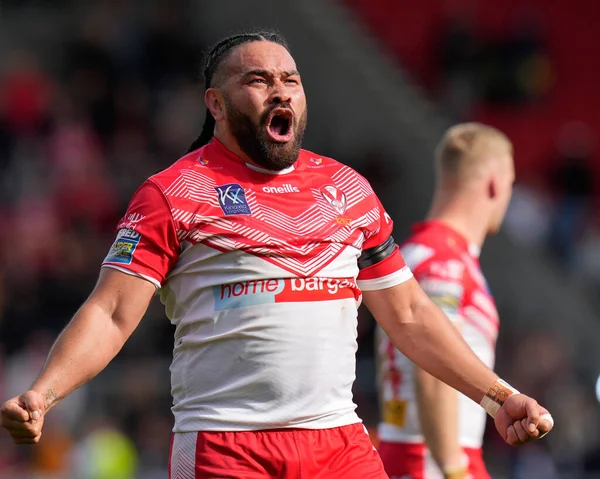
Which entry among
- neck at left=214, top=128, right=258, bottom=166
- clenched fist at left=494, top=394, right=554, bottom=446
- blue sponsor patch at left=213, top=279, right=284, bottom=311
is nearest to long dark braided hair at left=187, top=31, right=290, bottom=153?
neck at left=214, top=128, right=258, bottom=166

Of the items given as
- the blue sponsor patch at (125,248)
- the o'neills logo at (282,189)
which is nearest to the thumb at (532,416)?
the o'neills logo at (282,189)

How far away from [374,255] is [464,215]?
153 centimetres

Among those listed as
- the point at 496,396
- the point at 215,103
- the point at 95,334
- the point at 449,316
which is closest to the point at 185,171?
the point at 215,103

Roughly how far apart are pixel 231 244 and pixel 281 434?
682 millimetres

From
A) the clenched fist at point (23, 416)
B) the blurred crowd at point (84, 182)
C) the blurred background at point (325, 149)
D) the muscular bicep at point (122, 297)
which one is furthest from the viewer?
the blurred background at point (325, 149)

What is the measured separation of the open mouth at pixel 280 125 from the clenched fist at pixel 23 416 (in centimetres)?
135

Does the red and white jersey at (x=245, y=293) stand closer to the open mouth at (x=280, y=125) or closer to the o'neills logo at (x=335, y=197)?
the o'neills logo at (x=335, y=197)

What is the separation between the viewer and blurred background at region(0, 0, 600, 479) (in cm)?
1216

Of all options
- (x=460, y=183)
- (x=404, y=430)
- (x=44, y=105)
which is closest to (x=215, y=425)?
(x=404, y=430)

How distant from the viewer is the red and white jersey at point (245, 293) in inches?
171

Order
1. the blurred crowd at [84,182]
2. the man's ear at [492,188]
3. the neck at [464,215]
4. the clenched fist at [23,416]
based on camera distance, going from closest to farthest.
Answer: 1. the clenched fist at [23,416]
2. the neck at [464,215]
3. the man's ear at [492,188]
4. the blurred crowd at [84,182]

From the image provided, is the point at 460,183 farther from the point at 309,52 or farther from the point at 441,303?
the point at 309,52

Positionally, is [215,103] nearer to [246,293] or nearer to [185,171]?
[185,171]

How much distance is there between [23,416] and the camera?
3.79 metres
